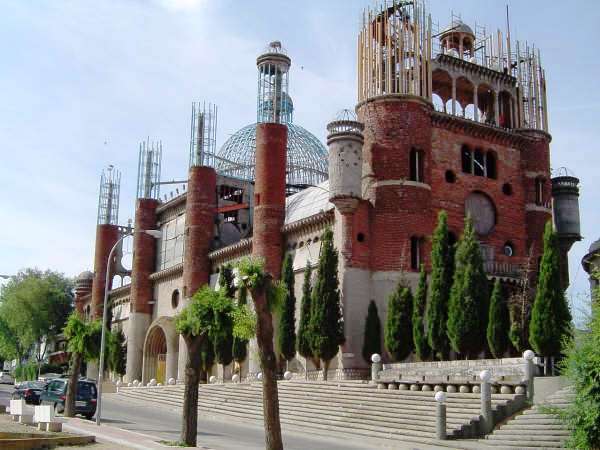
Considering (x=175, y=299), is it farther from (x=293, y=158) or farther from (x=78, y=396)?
(x=78, y=396)

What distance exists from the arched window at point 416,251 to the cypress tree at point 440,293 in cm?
539

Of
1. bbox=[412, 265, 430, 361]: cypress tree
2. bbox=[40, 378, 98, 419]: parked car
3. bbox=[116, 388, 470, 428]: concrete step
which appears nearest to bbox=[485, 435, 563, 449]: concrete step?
bbox=[116, 388, 470, 428]: concrete step

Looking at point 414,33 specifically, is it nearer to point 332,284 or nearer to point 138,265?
point 332,284

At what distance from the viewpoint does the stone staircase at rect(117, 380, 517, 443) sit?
2595 cm

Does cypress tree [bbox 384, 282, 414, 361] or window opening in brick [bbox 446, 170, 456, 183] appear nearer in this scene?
cypress tree [bbox 384, 282, 414, 361]

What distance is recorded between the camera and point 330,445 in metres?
24.6

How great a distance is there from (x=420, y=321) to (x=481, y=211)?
10.9 meters

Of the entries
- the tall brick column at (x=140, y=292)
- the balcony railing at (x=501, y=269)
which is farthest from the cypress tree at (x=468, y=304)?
the tall brick column at (x=140, y=292)

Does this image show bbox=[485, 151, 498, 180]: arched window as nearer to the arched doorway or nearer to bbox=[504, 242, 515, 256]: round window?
bbox=[504, 242, 515, 256]: round window

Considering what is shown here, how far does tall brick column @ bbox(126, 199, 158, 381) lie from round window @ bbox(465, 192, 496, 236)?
2828 cm

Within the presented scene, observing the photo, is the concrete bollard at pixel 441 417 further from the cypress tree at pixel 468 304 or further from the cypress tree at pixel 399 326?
the cypress tree at pixel 399 326

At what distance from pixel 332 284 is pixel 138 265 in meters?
27.7

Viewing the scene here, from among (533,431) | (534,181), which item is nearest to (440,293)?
(533,431)

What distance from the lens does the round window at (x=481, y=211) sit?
43.4 metres
